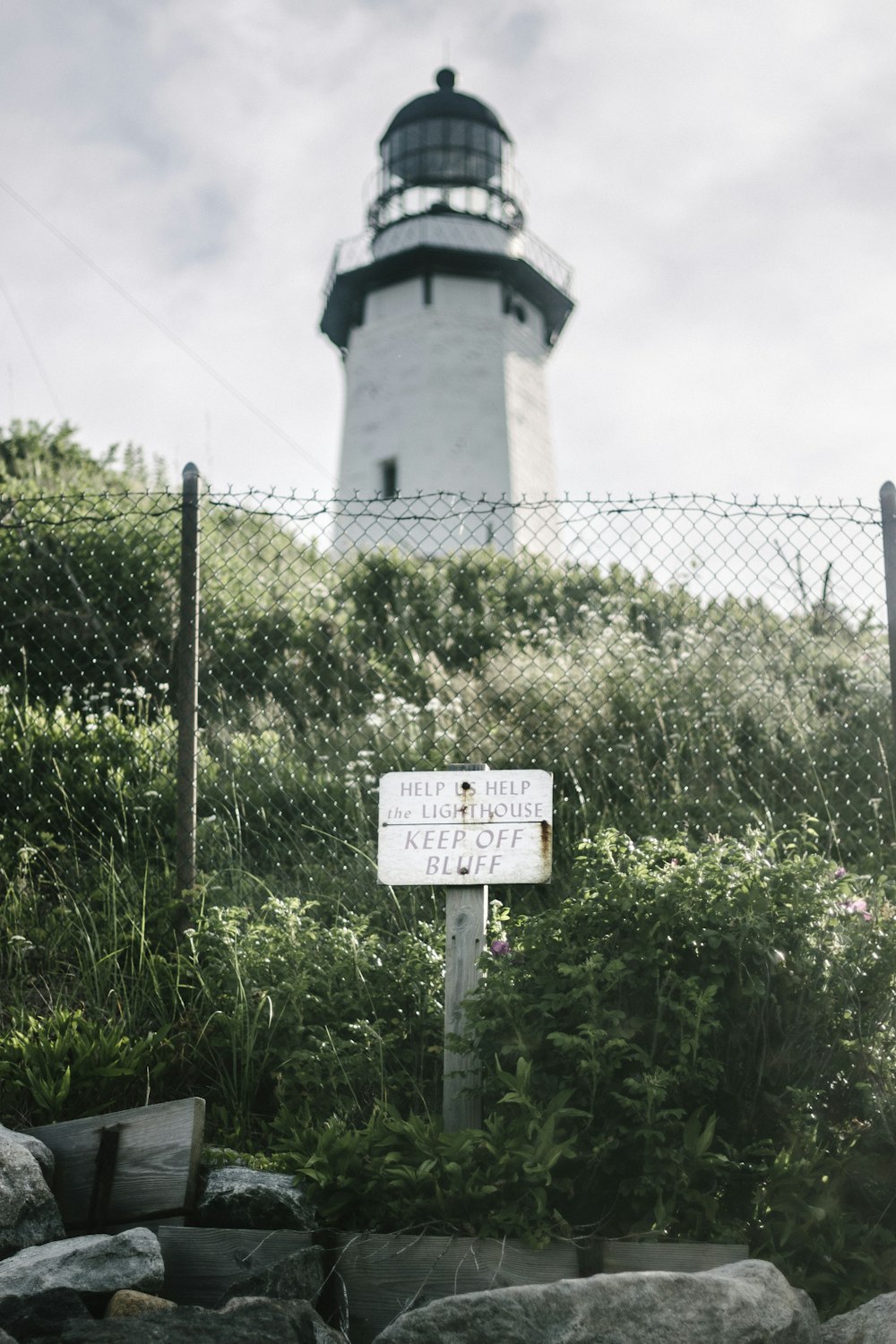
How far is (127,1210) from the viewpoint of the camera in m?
3.31

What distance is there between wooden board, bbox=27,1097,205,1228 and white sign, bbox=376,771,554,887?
96 cm

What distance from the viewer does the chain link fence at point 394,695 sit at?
217 inches

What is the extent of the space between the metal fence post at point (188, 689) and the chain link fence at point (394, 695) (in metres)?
0.06

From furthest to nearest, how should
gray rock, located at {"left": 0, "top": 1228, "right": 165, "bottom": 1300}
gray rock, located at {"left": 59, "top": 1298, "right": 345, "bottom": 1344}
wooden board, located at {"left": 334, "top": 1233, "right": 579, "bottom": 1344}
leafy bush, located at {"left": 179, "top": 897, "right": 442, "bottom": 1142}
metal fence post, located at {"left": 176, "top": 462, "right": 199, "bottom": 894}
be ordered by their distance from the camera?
1. metal fence post, located at {"left": 176, "top": 462, "right": 199, "bottom": 894}
2. leafy bush, located at {"left": 179, "top": 897, "right": 442, "bottom": 1142}
3. wooden board, located at {"left": 334, "top": 1233, "right": 579, "bottom": 1344}
4. gray rock, located at {"left": 0, "top": 1228, "right": 165, "bottom": 1300}
5. gray rock, located at {"left": 59, "top": 1298, "right": 345, "bottom": 1344}

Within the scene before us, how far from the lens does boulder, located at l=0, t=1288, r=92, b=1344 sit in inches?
97.6

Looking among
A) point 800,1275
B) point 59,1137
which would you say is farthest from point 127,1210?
point 800,1275

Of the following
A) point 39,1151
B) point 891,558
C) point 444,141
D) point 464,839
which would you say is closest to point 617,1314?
point 464,839

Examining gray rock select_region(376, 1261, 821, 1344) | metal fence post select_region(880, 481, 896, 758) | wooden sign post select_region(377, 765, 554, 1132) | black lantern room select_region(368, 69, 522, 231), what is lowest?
gray rock select_region(376, 1261, 821, 1344)

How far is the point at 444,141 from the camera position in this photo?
2353cm

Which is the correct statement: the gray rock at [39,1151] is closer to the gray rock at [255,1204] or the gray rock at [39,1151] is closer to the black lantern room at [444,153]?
the gray rock at [255,1204]

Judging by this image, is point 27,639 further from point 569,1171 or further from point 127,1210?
point 569,1171

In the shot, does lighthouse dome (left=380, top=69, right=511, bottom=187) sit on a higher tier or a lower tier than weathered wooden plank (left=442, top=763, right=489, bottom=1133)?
higher

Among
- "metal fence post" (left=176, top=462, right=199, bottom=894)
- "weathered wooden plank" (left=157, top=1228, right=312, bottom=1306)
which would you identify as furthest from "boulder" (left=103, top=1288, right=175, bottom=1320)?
"metal fence post" (left=176, top=462, right=199, bottom=894)

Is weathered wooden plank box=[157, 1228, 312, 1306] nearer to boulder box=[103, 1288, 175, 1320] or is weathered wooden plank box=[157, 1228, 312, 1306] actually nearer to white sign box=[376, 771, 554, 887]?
boulder box=[103, 1288, 175, 1320]
